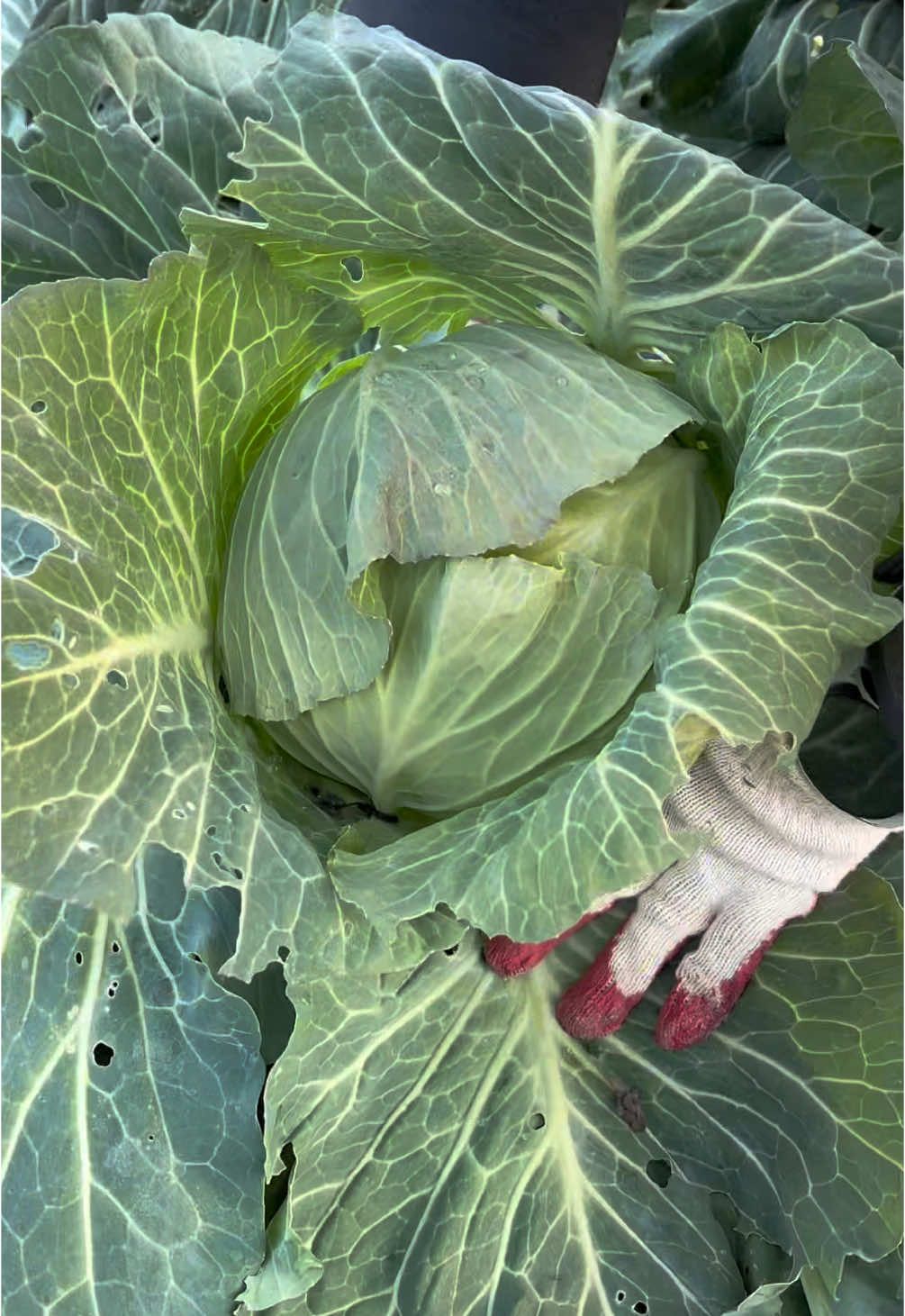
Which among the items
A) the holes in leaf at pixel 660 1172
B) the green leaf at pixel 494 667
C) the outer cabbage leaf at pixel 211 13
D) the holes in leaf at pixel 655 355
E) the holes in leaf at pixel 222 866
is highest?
the outer cabbage leaf at pixel 211 13

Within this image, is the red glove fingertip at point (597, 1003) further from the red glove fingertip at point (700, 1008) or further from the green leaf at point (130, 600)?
the green leaf at point (130, 600)

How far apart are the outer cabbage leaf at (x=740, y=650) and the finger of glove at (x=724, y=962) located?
271 millimetres

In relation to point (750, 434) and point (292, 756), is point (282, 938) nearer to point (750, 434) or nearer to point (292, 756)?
point (292, 756)

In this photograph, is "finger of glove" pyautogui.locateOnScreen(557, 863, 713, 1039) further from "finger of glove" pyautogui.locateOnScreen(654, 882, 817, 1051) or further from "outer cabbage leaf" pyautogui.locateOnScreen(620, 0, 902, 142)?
"outer cabbage leaf" pyautogui.locateOnScreen(620, 0, 902, 142)

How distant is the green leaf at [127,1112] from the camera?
0.92 m

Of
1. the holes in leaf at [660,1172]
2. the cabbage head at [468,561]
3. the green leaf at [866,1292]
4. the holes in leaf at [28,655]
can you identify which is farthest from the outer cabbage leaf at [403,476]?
the green leaf at [866,1292]

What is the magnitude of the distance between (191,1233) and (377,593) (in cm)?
60

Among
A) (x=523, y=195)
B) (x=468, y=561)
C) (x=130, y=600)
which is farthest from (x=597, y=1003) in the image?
(x=523, y=195)

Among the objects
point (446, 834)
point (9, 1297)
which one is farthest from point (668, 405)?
point (9, 1297)

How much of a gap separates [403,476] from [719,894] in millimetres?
515

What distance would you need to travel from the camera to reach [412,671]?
92cm

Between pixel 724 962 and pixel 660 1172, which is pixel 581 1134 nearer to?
pixel 660 1172

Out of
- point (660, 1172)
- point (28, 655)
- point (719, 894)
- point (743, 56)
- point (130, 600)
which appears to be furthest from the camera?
point (743, 56)

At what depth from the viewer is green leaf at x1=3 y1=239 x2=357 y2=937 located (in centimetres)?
79
